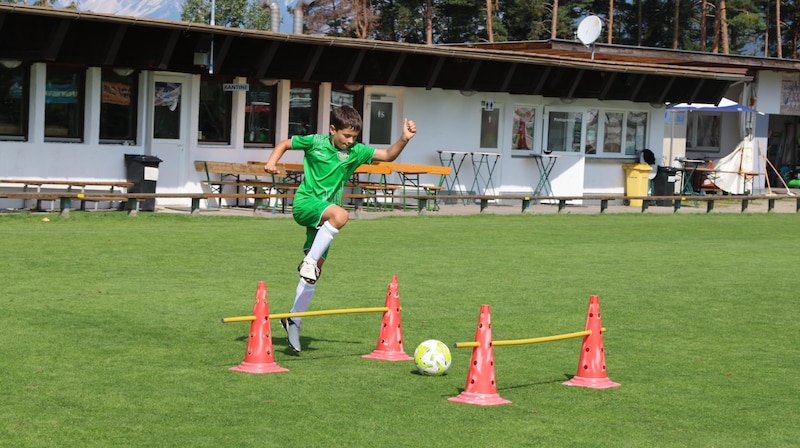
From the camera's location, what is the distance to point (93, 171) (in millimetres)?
24922

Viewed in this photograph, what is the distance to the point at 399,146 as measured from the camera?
986 cm

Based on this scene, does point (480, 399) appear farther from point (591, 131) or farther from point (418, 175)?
point (591, 131)

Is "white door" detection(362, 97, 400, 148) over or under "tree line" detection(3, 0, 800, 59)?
under

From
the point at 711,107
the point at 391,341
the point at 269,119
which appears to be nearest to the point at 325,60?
the point at 269,119

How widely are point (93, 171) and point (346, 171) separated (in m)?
15.9

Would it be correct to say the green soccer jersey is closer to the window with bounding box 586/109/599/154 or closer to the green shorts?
the green shorts

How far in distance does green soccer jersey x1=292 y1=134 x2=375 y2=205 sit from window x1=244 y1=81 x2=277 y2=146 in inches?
690

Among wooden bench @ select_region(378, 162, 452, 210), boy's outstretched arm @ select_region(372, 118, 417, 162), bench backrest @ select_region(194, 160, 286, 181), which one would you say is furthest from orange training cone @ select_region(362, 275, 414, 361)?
wooden bench @ select_region(378, 162, 452, 210)

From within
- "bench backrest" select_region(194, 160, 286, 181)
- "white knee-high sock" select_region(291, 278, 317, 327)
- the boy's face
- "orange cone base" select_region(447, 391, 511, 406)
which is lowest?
"orange cone base" select_region(447, 391, 511, 406)

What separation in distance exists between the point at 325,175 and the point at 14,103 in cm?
1596

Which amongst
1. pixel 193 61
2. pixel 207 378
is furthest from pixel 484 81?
pixel 207 378

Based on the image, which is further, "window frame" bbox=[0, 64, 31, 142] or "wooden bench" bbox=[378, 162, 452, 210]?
"wooden bench" bbox=[378, 162, 452, 210]

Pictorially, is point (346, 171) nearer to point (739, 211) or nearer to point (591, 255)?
point (591, 255)

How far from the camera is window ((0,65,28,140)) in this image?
2419 cm
